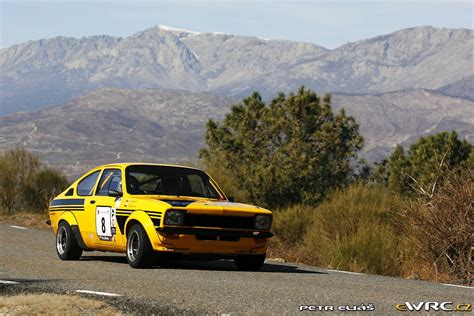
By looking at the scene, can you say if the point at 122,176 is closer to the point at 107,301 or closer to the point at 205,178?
the point at 205,178

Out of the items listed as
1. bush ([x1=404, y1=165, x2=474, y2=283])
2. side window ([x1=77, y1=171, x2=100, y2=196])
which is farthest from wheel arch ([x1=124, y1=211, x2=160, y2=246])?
bush ([x1=404, y1=165, x2=474, y2=283])

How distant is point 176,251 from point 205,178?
2.11 meters

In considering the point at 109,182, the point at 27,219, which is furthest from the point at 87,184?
the point at 27,219

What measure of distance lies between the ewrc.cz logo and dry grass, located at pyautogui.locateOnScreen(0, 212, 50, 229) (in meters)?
15.2

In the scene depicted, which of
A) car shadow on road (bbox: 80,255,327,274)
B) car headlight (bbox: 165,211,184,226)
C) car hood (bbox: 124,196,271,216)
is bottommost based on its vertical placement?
car shadow on road (bbox: 80,255,327,274)

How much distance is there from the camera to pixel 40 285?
956 centimetres

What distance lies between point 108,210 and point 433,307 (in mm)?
6066

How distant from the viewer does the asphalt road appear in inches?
314

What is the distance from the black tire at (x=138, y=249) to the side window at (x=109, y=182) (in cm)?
109

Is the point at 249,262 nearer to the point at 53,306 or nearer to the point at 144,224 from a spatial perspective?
the point at 144,224

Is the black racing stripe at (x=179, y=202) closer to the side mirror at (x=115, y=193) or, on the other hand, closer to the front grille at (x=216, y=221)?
the front grille at (x=216, y=221)

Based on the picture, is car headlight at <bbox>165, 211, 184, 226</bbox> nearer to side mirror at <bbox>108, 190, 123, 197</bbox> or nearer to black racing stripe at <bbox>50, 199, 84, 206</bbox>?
side mirror at <bbox>108, 190, 123, 197</bbox>

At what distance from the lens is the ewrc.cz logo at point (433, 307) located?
7.67 metres

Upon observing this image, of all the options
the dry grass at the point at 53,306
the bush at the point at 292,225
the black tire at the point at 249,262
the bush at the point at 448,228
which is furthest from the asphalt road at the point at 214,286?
the bush at the point at 292,225
